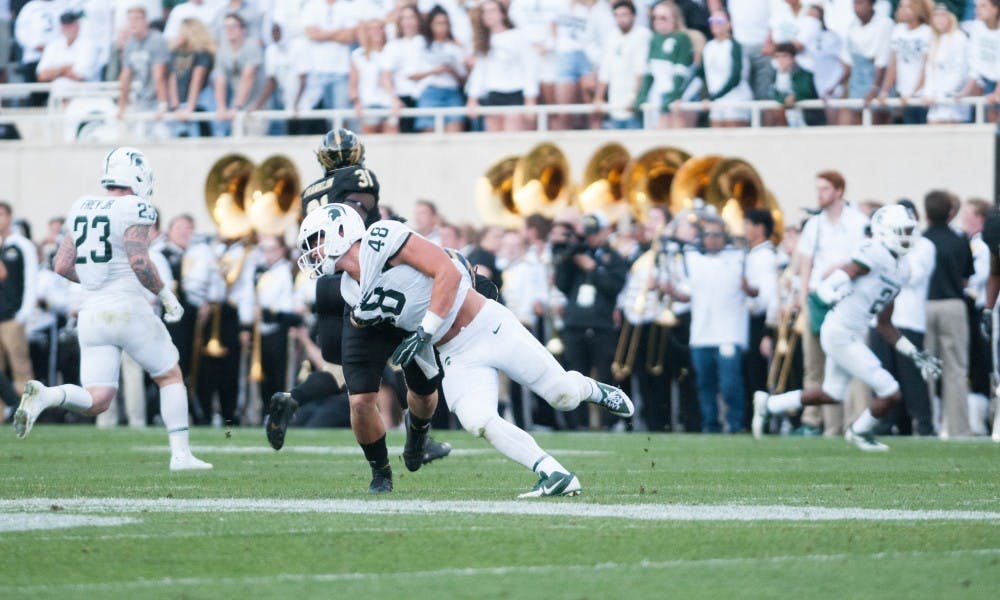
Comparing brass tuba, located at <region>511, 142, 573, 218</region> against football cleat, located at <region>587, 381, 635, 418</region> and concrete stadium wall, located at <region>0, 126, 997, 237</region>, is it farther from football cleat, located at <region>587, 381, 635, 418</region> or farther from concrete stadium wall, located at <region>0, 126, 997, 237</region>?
football cleat, located at <region>587, 381, 635, 418</region>

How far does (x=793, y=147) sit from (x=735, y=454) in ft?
22.2

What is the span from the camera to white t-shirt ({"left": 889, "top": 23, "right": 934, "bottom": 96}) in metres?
17.1

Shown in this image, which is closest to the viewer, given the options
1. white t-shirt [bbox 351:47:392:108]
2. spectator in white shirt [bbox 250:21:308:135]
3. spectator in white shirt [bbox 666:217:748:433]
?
spectator in white shirt [bbox 666:217:748:433]

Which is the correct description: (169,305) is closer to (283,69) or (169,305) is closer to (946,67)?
(946,67)

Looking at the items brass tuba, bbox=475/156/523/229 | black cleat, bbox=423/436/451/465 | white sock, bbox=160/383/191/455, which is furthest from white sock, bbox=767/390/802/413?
brass tuba, bbox=475/156/523/229

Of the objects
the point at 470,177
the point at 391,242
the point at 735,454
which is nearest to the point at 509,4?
the point at 470,177

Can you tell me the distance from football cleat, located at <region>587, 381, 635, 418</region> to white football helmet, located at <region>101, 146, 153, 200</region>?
328cm

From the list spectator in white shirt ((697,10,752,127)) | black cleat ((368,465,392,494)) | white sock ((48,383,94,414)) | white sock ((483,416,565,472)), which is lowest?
black cleat ((368,465,392,494))

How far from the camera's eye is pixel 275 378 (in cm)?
1748

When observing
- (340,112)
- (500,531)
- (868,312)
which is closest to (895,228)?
(868,312)

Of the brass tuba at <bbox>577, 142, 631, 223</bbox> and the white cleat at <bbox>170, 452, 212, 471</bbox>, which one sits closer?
the white cleat at <bbox>170, 452, 212, 471</bbox>

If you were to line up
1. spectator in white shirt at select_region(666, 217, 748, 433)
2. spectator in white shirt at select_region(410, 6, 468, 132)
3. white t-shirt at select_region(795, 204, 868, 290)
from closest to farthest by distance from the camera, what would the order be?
white t-shirt at select_region(795, 204, 868, 290), spectator in white shirt at select_region(666, 217, 748, 433), spectator in white shirt at select_region(410, 6, 468, 132)

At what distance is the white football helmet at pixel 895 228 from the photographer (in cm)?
1251

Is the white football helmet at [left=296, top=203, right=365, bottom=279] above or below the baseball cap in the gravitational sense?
above
